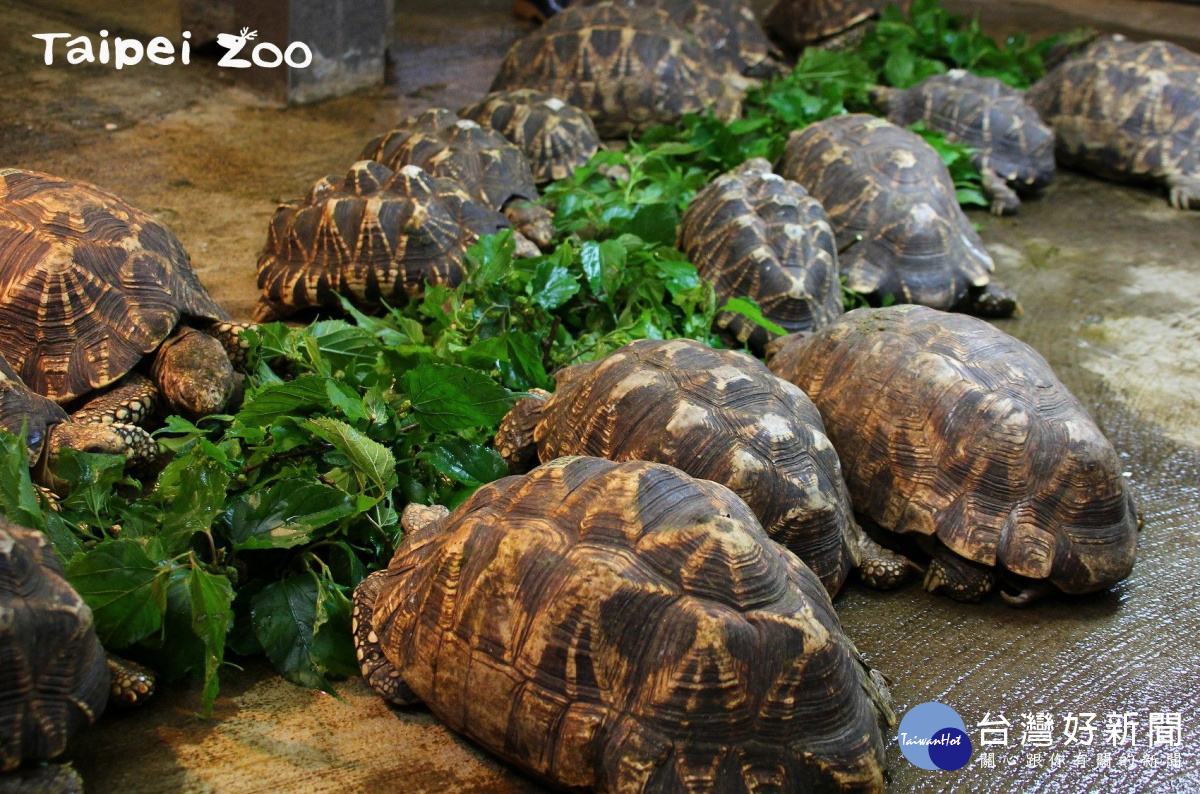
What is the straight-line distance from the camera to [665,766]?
1938 millimetres

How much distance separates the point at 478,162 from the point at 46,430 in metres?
2.38

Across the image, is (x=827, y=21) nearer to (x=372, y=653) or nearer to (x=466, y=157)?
(x=466, y=157)

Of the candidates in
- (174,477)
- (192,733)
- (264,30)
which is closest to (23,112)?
(264,30)

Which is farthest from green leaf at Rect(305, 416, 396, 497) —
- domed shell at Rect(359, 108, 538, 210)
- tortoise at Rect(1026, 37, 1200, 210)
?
tortoise at Rect(1026, 37, 1200, 210)

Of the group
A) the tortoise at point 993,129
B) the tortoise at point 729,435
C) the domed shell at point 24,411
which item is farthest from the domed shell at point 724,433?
the tortoise at point 993,129

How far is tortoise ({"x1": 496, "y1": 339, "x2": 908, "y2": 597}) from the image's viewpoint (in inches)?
104

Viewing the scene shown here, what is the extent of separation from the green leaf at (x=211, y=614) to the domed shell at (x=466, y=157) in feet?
8.34

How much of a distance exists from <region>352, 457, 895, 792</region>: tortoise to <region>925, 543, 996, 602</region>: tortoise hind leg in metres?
0.80

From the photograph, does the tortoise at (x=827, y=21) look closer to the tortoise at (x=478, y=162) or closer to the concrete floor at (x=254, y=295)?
the concrete floor at (x=254, y=295)

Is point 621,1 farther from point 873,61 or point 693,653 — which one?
point 693,653

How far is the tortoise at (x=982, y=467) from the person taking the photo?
9.33 ft

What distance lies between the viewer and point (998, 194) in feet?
18.1

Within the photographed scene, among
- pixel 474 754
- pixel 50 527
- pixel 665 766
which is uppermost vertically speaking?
pixel 50 527

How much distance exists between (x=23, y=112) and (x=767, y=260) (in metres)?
3.91
